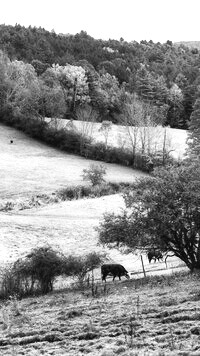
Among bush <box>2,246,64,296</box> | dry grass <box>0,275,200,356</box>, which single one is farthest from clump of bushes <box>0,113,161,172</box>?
dry grass <box>0,275,200,356</box>

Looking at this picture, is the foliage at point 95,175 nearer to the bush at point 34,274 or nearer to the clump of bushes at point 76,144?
the clump of bushes at point 76,144

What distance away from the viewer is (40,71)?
131750 millimetres

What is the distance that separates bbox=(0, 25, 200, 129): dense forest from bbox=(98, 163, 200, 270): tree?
2675 inches

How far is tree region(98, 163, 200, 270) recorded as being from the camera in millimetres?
24234

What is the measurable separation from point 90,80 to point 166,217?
10173 centimetres

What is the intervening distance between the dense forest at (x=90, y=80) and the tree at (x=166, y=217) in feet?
223

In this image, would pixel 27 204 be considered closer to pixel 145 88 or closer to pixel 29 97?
pixel 29 97

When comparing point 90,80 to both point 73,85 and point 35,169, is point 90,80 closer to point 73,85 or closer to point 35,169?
point 73,85

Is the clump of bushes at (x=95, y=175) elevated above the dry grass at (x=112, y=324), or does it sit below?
above

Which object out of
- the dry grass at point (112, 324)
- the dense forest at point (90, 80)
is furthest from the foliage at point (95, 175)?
the dry grass at point (112, 324)

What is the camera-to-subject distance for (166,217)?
23.7 meters

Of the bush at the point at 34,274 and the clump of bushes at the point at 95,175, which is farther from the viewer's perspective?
the clump of bushes at the point at 95,175

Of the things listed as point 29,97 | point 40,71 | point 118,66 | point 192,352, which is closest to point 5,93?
point 29,97

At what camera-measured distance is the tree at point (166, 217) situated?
954 inches
